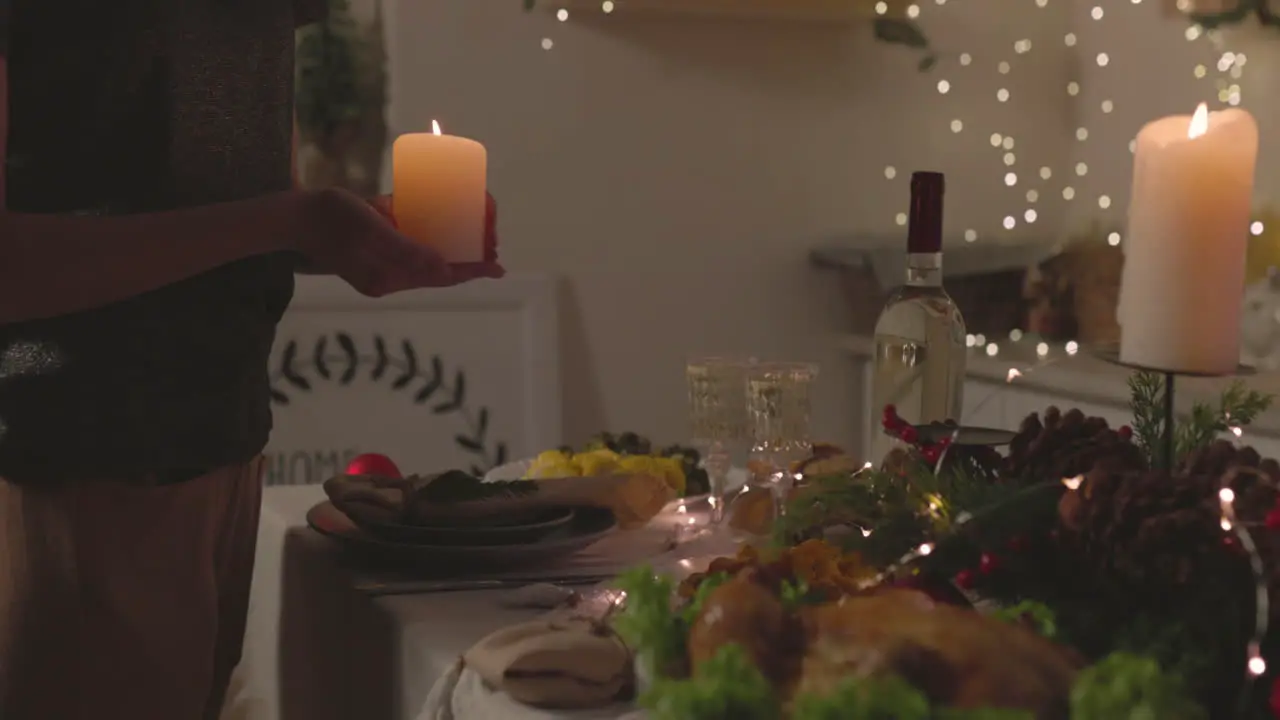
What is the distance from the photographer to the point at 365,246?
89 cm

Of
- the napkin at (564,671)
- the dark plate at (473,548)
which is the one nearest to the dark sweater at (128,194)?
the dark plate at (473,548)

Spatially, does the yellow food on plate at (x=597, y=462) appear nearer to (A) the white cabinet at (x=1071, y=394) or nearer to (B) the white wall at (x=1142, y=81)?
(A) the white cabinet at (x=1071, y=394)

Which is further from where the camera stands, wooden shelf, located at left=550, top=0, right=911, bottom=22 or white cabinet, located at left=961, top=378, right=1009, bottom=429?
wooden shelf, located at left=550, top=0, right=911, bottom=22

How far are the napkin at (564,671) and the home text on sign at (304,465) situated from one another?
1720 mm

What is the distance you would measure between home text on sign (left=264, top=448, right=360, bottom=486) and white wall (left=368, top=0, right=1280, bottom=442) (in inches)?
17.4

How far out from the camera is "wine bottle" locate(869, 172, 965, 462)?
3.41ft

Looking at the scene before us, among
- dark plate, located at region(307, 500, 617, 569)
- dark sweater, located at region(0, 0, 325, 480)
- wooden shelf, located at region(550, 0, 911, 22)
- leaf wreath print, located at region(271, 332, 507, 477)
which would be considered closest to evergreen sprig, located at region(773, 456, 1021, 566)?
dark plate, located at region(307, 500, 617, 569)

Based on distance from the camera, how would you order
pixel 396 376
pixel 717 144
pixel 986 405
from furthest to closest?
pixel 717 144, pixel 396 376, pixel 986 405

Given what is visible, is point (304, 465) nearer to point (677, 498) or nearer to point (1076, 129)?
point (677, 498)

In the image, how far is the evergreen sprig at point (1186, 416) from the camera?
78cm

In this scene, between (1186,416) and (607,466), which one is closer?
(1186,416)

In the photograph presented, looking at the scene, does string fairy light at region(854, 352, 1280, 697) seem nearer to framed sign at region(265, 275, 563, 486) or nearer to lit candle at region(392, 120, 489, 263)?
lit candle at region(392, 120, 489, 263)

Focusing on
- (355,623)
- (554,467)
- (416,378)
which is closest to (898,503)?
(355,623)

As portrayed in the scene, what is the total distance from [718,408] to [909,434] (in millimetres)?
254
